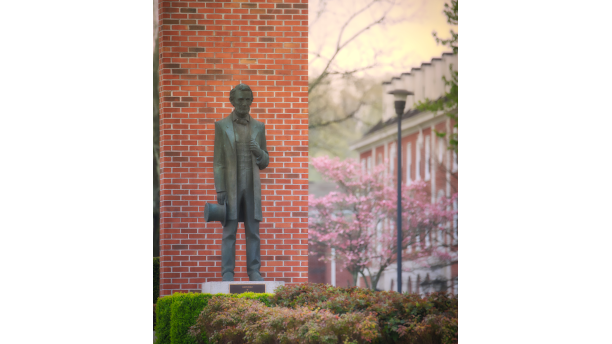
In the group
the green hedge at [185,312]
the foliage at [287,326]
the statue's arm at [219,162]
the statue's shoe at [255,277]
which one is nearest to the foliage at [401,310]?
the foliage at [287,326]

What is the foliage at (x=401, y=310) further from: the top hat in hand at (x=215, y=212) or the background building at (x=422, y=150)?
the background building at (x=422, y=150)

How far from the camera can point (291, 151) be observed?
19.0 ft

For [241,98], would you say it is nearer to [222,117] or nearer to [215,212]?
[222,117]

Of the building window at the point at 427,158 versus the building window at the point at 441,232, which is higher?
the building window at the point at 427,158

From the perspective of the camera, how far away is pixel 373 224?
8.89 m

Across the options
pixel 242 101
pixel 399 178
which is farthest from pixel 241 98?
pixel 399 178

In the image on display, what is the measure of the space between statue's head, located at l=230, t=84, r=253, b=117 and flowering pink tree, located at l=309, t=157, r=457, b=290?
4.07 metres

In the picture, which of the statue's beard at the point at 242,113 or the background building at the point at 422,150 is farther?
the background building at the point at 422,150

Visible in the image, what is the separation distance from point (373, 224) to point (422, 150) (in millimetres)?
1779

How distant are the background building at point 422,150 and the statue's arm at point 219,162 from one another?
4454 millimetres

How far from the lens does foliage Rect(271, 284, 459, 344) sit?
147 inches

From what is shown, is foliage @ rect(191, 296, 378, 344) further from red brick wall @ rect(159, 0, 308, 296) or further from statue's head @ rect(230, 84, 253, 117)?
statue's head @ rect(230, 84, 253, 117)

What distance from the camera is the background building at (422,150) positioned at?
8.96 m

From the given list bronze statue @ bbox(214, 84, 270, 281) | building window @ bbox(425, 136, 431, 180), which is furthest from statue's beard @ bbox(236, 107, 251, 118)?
building window @ bbox(425, 136, 431, 180)
